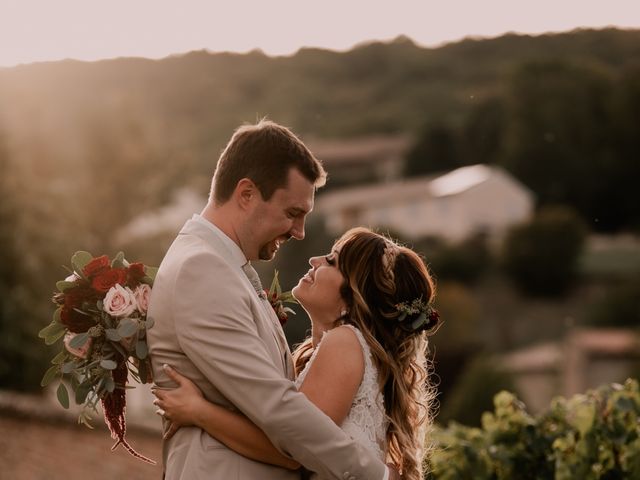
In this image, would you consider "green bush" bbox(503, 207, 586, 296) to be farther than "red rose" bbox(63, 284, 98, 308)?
Yes

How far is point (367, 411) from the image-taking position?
3.60 m

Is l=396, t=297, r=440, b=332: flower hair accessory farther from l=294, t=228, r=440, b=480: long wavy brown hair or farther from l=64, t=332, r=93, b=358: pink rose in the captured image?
l=64, t=332, r=93, b=358: pink rose

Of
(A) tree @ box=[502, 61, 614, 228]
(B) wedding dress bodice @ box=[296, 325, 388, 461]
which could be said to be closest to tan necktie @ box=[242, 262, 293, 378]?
(B) wedding dress bodice @ box=[296, 325, 388, 461]

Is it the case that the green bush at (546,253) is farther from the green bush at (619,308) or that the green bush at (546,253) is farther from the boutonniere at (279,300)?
the boutonniere at (279,300)

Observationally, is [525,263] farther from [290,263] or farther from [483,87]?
[483,87]

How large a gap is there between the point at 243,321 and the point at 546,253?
2232 inches

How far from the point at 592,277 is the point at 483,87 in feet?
88.4

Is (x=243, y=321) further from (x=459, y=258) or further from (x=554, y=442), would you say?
(x=459, y=258)

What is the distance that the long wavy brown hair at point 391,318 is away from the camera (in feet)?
12.2

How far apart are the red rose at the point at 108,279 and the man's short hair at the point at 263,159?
45cm

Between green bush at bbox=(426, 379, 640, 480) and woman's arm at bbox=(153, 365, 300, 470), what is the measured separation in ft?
7.21

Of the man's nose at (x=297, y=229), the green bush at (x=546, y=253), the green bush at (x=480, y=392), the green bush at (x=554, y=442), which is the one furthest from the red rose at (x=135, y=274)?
the green bush at (x=546, y=253)

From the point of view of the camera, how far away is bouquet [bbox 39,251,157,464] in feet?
11.3

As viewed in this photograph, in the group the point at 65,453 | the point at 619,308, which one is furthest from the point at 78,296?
the point at 619,308
